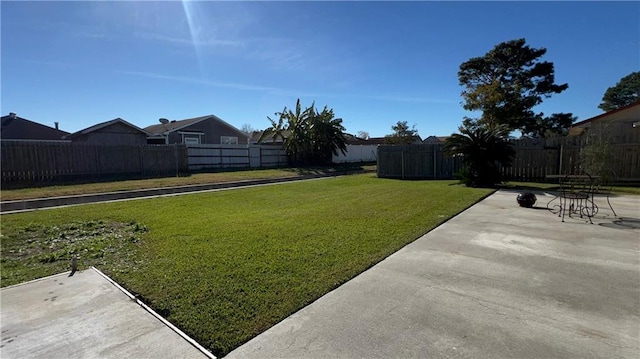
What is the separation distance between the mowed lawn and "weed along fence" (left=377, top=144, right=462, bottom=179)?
8.19m

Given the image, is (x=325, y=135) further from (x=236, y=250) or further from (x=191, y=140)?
(x=236, y=250)

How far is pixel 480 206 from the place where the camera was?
803cm

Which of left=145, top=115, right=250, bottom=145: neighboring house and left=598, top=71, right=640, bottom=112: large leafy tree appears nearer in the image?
left=145, top=115, right=250, bottom=145: neighboring house

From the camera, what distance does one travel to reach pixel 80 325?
2680mm

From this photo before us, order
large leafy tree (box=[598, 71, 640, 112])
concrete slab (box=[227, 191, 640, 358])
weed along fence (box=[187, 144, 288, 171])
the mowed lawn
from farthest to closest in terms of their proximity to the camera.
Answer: large leafy tree (box=[598, 71, 640, 112]), weed along fence (box=[187, 144, 288, 171]), the mowed lawn, concrete slab (box=[227, 191, 640, 358])

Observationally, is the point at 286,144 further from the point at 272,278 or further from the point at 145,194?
the point at 272,278

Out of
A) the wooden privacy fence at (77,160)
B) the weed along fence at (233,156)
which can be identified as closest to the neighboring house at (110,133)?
the weed along fence at (233,156)

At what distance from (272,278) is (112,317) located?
1497 millimetres

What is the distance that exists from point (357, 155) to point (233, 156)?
16.1 m

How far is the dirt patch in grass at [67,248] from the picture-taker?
4.04 meters

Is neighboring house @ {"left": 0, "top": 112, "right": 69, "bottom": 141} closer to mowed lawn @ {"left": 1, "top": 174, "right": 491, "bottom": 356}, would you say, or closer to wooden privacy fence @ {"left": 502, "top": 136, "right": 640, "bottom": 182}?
mowed lawn @ {"left": 1, "top": 174, "right": 491, "bottom": 356}

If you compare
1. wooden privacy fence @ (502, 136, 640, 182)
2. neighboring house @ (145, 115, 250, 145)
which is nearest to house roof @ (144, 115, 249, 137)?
neighboring house @ (145, 115, 250, 145)

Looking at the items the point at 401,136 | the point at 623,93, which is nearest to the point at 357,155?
the point at 401,136

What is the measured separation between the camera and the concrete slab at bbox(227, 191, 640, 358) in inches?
89.4
